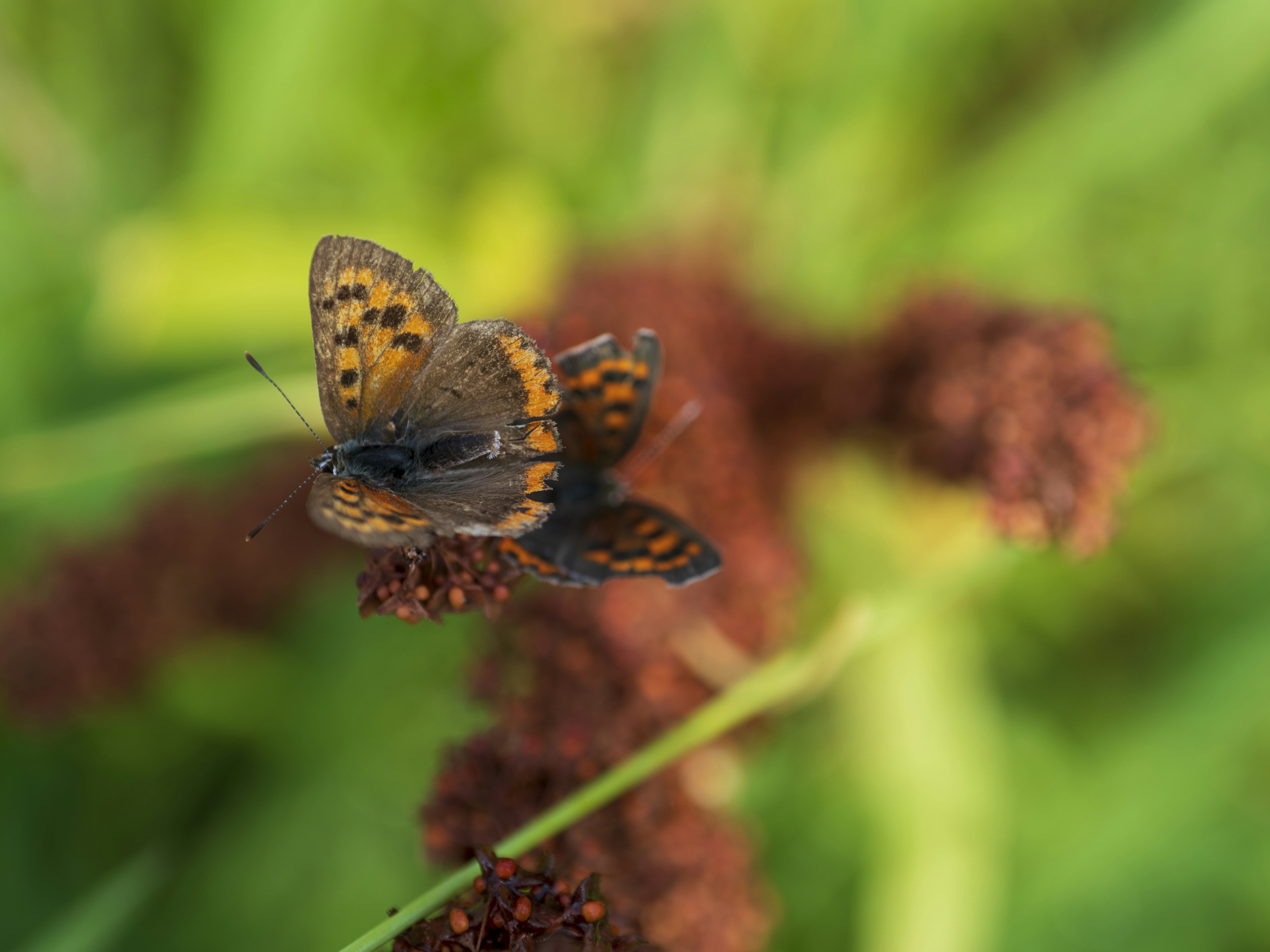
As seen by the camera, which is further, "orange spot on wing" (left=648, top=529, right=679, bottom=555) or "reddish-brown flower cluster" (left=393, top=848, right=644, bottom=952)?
"orange spot on wing" (left=648, top=529, right=679, bottom=555)

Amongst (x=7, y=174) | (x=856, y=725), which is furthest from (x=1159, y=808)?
(x=7, y=174)

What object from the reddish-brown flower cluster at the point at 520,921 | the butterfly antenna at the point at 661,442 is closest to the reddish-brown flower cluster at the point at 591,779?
the reddish-brown flower cluster at the point at 520,921

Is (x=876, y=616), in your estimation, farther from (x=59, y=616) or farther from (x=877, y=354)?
(x=59, y=616)

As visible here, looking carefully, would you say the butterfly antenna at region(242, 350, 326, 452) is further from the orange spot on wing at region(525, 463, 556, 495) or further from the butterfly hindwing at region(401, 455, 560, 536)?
the orange spot on wing at region(525, 463, 556, 495)

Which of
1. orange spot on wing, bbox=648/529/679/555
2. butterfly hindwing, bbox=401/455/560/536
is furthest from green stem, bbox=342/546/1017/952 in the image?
butterfly hindwing, bbox=401/455/560/536

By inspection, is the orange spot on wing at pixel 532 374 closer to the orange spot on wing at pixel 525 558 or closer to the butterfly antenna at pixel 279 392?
the orange spot on wing at pixel 525 558

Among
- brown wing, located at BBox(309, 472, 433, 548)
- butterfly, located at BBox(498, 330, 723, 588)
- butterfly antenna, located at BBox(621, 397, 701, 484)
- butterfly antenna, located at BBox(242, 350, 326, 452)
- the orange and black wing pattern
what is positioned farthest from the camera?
butterfly antenna, located at BBox(621, 397, 701, 484)

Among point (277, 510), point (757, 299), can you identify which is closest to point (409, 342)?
point (277, 510)
